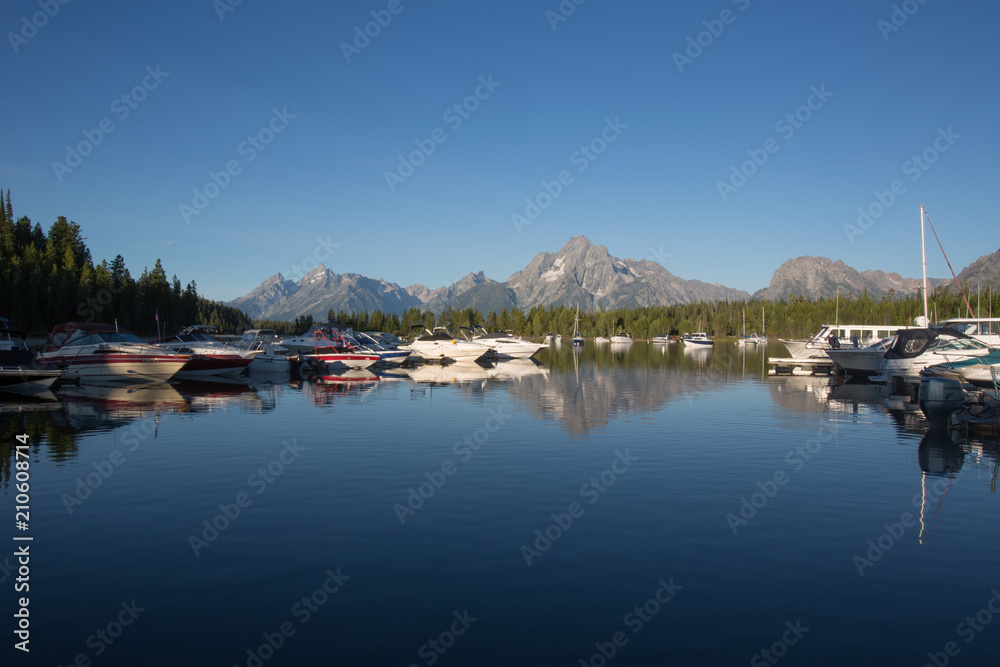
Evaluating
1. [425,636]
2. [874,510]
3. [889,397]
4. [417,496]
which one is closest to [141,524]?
[417,496]

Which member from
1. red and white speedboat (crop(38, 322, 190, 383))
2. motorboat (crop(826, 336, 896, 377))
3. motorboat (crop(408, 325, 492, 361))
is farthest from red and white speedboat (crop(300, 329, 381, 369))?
motorboat (crop(826, 336, 896, 377))

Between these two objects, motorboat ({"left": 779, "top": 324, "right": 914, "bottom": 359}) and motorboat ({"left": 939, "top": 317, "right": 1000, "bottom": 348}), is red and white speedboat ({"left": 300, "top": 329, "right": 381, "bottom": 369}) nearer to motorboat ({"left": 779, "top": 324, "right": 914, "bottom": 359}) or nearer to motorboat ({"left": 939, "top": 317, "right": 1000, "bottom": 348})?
motorboat ({"left": 779, "top": 324, "right": 914, "bottom": 359})

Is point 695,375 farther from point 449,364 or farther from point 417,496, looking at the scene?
point 417,496

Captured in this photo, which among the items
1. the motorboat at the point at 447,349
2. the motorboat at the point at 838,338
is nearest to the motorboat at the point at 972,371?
the motorboat at the point at 838,338

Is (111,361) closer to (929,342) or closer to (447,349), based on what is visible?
(447,349)

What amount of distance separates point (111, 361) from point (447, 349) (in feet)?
114

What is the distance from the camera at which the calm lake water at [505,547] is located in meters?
7.21

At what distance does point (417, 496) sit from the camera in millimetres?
13336

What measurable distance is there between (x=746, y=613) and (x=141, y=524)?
34.1 ft

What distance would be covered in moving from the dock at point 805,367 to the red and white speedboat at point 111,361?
4711cm

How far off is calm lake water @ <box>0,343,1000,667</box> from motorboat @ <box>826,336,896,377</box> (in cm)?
2769

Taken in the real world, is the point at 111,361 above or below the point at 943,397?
above

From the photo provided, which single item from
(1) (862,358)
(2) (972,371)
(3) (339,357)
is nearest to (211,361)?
(3) (339,357)

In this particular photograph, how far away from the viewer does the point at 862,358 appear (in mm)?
47469
